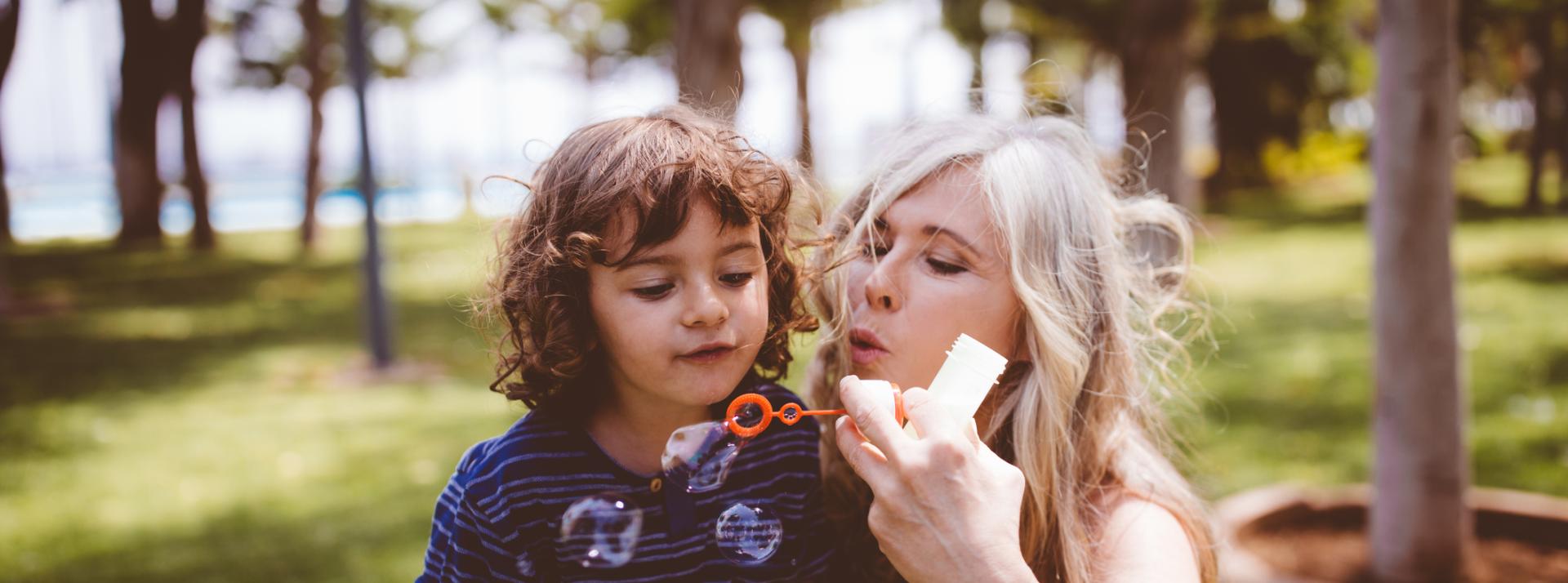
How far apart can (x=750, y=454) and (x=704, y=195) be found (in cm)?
48

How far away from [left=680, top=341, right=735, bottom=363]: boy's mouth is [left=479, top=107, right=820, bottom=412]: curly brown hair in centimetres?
17

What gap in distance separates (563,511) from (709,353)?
1.13ft

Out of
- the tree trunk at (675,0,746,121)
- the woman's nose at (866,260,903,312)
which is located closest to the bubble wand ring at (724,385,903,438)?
the woman's nose at (866,260,903,312)

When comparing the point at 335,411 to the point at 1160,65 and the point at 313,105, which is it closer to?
the point at 1160,65

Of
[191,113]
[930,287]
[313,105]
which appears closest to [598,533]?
[930,287]

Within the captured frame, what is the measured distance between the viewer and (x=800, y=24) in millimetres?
17984

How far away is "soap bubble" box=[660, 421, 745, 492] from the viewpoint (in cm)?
169

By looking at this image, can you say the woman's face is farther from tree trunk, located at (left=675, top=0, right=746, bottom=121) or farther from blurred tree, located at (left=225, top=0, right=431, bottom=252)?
blurred tree, located at (left=225, top=0, right=431, bottom=252)

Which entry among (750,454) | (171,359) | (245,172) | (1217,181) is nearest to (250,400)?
(171,359)

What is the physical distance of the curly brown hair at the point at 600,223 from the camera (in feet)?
5.29

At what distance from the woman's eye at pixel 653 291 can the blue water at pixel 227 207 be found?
1954 centimetres

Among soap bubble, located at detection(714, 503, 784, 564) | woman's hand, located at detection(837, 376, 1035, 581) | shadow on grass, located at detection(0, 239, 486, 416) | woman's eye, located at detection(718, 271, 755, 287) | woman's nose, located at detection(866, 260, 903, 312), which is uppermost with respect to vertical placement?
woman's eye, located at detection(718, 271, 755, 287)

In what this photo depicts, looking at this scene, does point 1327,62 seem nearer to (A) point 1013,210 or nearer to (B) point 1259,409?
(B) point 1259,409

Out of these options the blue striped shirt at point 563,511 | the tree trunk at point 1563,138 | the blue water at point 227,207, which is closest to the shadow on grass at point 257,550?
the blue striped shirt at point 563,511
